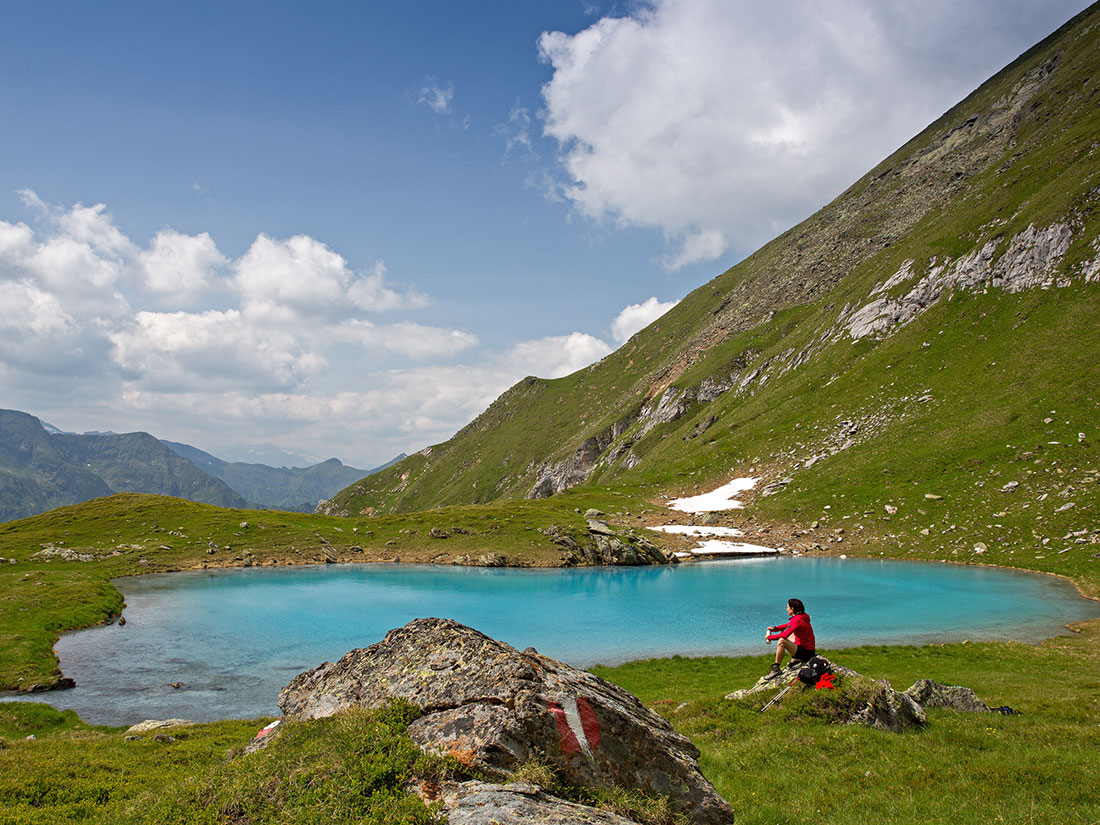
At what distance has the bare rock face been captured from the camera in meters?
8.31

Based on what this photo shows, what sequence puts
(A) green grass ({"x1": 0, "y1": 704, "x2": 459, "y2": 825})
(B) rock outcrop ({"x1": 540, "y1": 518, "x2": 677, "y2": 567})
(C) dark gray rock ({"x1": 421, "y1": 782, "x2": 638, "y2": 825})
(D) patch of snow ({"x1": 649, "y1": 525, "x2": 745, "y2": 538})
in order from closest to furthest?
(C) dark gray rock ({"x1": 421, "y1": 782, "x2": 638, "y2": 825}) < (A) green grass ({"x1": 0, "y1": 704, "x2": 459, "y2": 825}) < (B) rock outcrop ({"x1": 540, "y1": 518, "x2": 677, "y2": 567}) < (D) patch of snow ({"x1": 649, "y1": 525, "x2": 745, "y2": 538})

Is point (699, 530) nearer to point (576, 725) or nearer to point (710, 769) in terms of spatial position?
point (710, 769)

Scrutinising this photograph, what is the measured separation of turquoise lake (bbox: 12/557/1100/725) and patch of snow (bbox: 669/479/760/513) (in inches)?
950

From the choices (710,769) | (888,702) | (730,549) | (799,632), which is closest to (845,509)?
(730,549)

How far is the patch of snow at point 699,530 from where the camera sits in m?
85.2

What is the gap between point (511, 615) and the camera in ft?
158

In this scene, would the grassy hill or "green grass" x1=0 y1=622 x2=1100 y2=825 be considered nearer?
Result: "green grass" x1=0 y1=622 x2=1100 y2=825

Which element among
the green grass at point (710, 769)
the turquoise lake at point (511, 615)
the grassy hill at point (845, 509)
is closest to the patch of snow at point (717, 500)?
the grassy hill at point (845, 509)

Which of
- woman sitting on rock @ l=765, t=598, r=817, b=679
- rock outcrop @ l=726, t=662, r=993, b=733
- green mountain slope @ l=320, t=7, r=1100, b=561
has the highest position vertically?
green mountain slope @ l=320, t=7, r=1100, b=561

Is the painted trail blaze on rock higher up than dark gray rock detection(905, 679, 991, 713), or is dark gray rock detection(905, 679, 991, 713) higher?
the painted trail blaze on rock

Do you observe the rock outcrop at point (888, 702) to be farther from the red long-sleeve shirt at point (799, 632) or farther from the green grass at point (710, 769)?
the red long-sleeve shirt at point (799, 632)

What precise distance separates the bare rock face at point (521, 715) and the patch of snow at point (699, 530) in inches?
3093

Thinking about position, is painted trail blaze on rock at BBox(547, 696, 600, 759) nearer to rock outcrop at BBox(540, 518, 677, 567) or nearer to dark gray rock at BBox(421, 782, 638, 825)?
dark gray rock at BBox(421, 782, 638, 825)

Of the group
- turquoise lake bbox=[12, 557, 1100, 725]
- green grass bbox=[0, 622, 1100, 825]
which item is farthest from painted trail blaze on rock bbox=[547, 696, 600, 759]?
turquoise lake bbox=[12, 557, 1100, 725]
